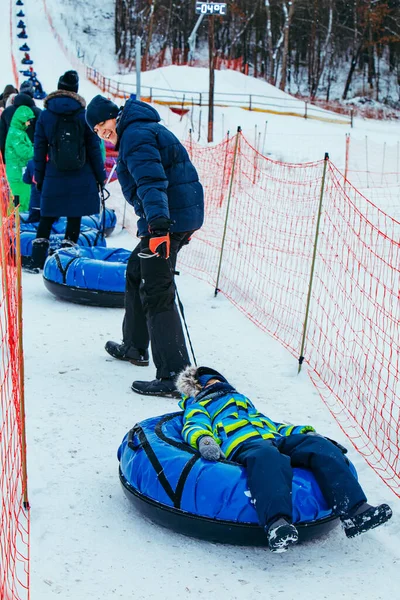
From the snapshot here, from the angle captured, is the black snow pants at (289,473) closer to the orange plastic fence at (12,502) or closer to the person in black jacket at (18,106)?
the orange plastic fence at (12,502)

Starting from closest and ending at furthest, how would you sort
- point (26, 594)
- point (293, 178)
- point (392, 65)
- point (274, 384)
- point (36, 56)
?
point (26, 594)
point (274, 384)
point (293, 178)
point (36, 56)
point (392, 65)

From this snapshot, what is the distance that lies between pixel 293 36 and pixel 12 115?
37.0 m

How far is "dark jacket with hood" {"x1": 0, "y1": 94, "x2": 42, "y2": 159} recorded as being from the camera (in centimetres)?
850

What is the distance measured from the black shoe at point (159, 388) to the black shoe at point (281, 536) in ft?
6.06

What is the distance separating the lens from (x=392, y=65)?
41.3 meters

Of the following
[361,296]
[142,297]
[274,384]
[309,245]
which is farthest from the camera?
[309,245]

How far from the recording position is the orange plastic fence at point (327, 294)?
4.63 meters

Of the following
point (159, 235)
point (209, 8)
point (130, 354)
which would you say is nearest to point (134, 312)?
point (130, 354)

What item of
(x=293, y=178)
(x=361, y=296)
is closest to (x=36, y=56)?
(x=293, y=178)

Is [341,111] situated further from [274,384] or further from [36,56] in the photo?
[274,384]

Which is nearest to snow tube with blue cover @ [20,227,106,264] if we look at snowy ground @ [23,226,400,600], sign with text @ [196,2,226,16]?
snowy ground @ [23,226,400,600]

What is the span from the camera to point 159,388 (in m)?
4.54

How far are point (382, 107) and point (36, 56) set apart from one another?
55.5ft

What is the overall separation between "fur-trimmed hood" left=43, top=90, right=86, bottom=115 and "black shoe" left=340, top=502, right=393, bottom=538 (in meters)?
4.81
